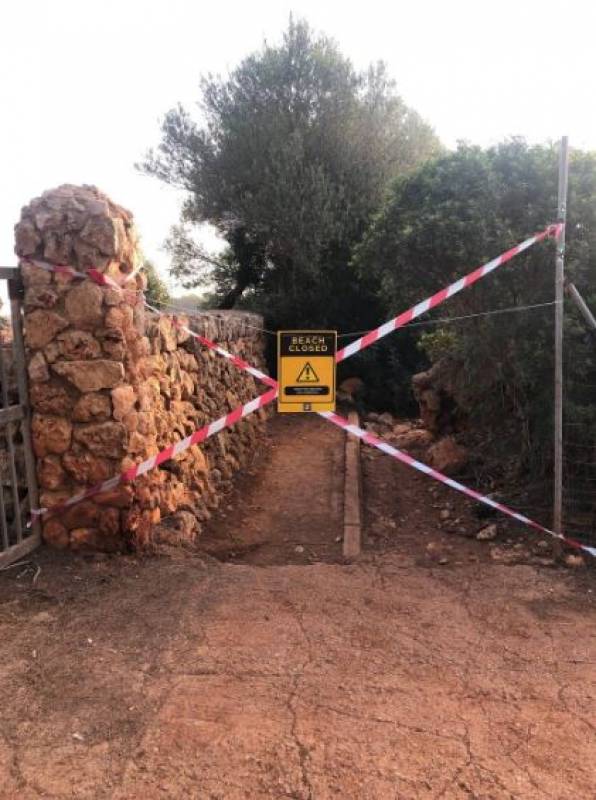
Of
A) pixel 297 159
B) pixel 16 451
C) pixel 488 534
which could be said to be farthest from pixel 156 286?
pixel 488 534

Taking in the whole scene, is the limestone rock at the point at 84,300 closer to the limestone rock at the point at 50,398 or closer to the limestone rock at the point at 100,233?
the limestone rock at the point at 100,233

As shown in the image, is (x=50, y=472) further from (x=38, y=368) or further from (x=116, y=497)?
(x=38, y=368)

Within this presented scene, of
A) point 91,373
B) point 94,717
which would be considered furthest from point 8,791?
point 91,373

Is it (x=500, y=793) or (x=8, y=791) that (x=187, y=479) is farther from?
(x=500, y=793)

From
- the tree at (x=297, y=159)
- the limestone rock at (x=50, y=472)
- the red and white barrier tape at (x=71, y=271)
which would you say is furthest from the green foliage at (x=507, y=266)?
the tree at (x=297, y=159)

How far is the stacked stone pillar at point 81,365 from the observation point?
4703 millimetres

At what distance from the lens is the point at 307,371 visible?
508 centimetres

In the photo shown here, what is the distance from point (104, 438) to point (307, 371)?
1646 mm

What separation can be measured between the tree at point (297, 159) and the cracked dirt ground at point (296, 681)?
9410mm

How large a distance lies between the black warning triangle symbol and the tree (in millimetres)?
8381

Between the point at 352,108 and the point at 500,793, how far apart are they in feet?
44.2

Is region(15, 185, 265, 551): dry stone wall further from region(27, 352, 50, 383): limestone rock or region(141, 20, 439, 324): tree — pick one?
region(141, 20, 439, 324): tree

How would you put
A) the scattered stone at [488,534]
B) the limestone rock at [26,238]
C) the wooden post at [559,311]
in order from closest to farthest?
the limestone rock at [26,238] → the wooden post at [559,311] → the scattered stone at [488,534]

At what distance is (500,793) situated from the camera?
252cm
